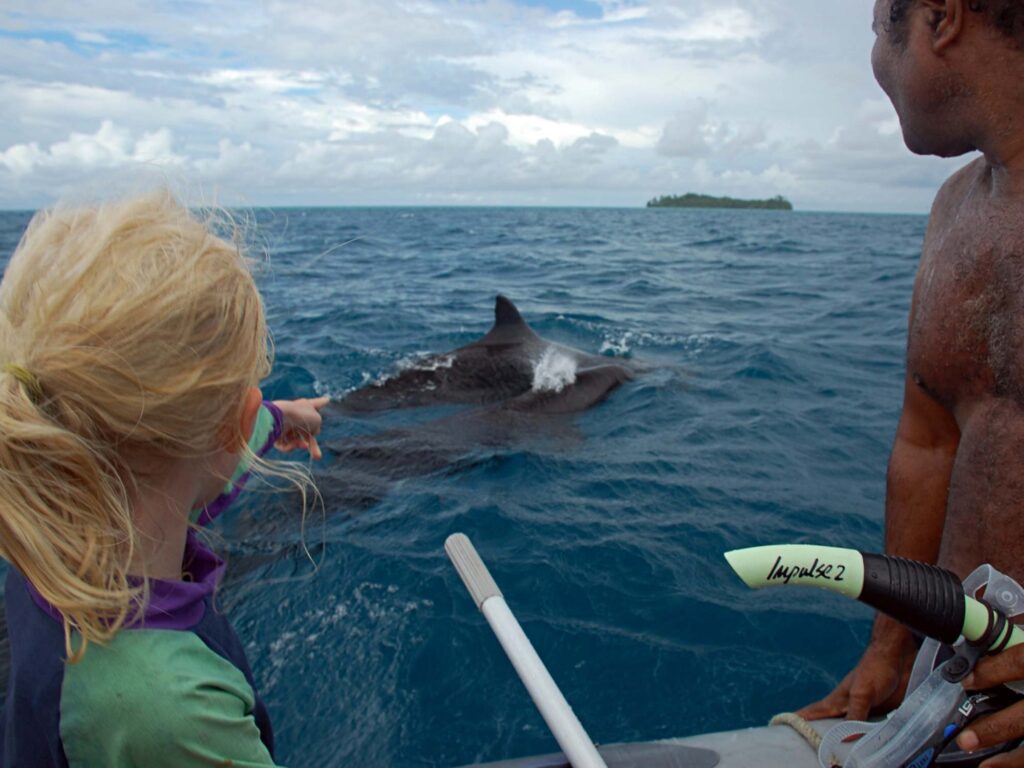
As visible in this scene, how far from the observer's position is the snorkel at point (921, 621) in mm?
1417

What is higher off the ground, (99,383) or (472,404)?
(99,383)

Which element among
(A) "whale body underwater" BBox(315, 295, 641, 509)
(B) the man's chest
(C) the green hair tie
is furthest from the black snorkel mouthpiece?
(A) "whale body underwater" BBox(315, 295, 641, 509)

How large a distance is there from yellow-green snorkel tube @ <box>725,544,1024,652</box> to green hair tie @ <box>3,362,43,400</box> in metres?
1.24

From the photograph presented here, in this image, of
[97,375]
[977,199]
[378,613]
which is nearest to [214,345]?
[97,375]

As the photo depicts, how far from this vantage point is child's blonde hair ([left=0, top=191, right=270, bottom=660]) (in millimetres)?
1290

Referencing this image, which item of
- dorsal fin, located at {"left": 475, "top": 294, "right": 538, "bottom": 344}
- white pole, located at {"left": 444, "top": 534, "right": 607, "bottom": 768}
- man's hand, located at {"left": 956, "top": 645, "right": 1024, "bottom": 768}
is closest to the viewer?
man's hand, located at {"left": 956, "top": 645, "right": 1024, "bottom": 768}

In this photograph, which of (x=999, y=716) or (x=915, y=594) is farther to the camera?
(x=999, y=716)

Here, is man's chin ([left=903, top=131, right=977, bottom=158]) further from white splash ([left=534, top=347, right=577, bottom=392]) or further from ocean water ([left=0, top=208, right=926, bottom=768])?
white splash ([left=534, top=347, right=577, bottom=392])

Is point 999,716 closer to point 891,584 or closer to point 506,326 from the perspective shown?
point 891,584

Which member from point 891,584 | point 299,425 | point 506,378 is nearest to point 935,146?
point 891,584

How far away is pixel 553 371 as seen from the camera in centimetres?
854

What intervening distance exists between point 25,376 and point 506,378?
7.18 meters

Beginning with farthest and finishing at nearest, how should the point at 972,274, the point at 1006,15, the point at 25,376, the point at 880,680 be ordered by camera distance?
the point at 880,680 → the point at 972,274 → the point at 1006,15 → the point at 25,376

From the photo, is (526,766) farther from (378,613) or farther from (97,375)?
(378,613)
